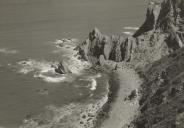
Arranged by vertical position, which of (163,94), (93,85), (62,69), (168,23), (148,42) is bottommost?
(93,85)

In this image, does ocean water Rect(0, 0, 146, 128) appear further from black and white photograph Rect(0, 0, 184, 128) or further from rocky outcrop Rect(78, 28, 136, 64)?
rocky outcrop Rect(78, 28, 136, 64)

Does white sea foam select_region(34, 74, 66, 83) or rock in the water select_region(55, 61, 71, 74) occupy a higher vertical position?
rock in the water select_region(55, 61, 71, 74)

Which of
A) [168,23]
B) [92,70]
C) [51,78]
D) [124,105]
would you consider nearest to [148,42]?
[168,23]

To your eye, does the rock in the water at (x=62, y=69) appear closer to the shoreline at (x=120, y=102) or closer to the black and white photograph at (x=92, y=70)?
the black and white photograph at (x=92, y=70)

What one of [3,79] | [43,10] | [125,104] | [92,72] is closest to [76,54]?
[92,72]

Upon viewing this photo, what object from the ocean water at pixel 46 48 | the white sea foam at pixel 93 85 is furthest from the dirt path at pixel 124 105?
the white sea foam at pixel 93 85

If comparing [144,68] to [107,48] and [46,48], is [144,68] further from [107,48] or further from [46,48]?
[46,48]

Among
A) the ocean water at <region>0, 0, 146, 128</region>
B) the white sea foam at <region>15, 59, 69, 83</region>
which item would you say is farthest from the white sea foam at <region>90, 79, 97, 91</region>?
the white sea foam at <region>15, 59, 69, 83</region>
